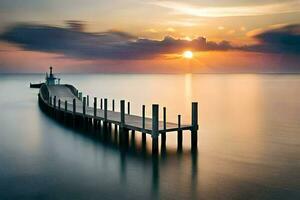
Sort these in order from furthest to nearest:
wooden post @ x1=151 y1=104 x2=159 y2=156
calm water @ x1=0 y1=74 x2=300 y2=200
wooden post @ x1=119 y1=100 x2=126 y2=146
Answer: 1. wooden post @ x1=119 y1=100 x2=126 y2=146
2. wooden post @ x1=151 y1=104 x2=159 y2=156
3. calm water @ x1=0 y1=74 x2=300 y2=200

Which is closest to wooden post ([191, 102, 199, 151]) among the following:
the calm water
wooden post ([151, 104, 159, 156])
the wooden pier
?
the wooden pier

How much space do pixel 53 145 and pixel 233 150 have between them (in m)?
10.5

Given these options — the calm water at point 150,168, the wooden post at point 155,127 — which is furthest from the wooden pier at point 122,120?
the calm water at point 150,168

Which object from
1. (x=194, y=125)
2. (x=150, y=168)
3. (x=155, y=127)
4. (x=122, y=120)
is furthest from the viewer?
(x=122, y=120)

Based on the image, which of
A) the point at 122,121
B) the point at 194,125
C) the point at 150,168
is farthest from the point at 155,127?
the point at 122,121

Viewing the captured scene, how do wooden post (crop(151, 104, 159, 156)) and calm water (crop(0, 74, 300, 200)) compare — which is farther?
wooden post (crop(151, 104, 159, 156))

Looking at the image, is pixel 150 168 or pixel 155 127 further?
pixel 155 127

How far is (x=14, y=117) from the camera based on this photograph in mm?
33562

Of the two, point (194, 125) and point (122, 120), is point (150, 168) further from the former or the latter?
point (122, 120)

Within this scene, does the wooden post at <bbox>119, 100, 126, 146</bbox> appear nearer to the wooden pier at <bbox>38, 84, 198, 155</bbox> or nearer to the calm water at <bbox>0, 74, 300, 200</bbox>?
the wooden pier at <bbox>38, 84, 198, 155</bbox>

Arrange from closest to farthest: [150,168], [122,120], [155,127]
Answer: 1. [150,168]
2. [155,127]
3. [122,120]

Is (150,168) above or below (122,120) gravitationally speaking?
below

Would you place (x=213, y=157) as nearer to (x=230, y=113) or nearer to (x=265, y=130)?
(x=265, y=130)

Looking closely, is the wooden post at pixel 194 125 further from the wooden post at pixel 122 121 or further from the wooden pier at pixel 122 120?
the wooden post at pixel 122 121
